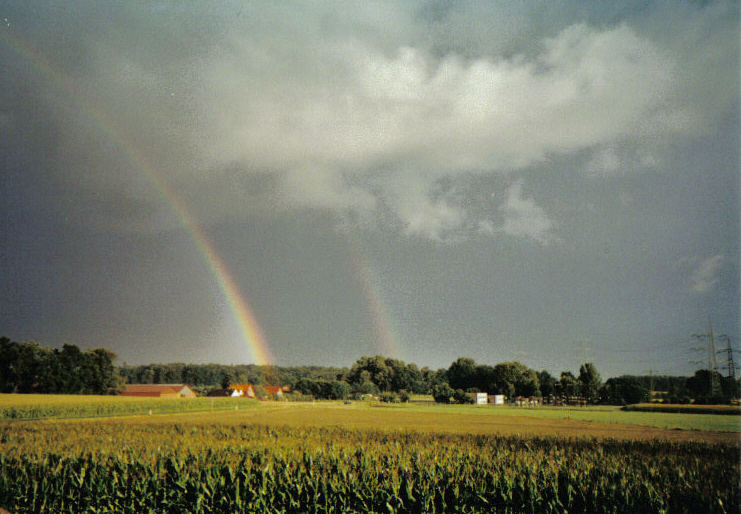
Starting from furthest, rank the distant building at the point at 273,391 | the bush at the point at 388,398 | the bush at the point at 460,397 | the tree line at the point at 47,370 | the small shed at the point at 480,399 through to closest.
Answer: the distant building at the point at 273,391 < the bush at the point at 388,398 < the small shed at the point at 480,399 < the bush at the point at 460,397 < the tree line at the point at 47,370

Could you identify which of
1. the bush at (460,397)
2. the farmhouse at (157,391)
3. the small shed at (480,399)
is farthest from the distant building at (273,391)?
the small shed at (480,399)

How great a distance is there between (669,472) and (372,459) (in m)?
9.40

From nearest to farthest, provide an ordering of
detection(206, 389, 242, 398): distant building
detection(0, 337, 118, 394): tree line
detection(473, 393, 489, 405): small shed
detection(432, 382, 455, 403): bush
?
detection(0, 337, 118, 394): tree line < detection(432, 382, 455, 403): bush < detection(473, 393, 489, 405): small shed < detection(206, 389, 242, 398): distant building

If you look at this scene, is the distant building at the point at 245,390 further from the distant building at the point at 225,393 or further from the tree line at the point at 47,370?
the tree line at the point at 47,370

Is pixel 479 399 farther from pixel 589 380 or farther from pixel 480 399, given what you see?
pixel 589 380

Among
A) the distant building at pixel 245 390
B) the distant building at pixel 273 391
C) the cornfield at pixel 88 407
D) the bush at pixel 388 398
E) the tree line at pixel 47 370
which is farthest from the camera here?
the distant building at pixel 245 390

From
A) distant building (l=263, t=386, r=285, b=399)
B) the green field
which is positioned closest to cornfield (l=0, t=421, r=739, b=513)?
the green field

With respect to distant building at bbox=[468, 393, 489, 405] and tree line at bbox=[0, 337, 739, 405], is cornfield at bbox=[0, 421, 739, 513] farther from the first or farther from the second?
distant building at bbox=[468, 393, 489, 405]

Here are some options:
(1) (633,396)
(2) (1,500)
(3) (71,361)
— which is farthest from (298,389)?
(2) (1,500)

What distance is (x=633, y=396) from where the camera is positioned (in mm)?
136750

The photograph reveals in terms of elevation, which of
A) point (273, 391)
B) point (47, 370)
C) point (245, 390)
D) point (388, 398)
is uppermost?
point (47, 370)

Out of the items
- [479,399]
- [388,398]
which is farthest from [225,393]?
[479,399]

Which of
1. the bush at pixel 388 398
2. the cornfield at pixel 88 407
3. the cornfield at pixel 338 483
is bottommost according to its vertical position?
the bush at pixel 388 398

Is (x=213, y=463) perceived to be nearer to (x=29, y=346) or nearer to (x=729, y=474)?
(x=729, y=474)
